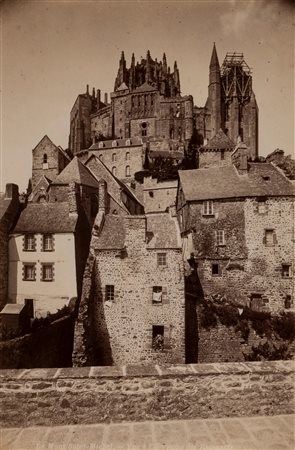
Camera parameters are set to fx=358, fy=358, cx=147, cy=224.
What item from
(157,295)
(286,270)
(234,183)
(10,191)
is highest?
(234,183)

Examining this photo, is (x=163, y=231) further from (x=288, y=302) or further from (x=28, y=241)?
(x=288, y=302)

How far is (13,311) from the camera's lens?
19.6 meters

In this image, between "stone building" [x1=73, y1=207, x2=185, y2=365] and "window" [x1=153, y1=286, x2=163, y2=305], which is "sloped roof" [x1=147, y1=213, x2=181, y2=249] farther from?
"window" [x1=153, y1=286, x2=163, y2=305]

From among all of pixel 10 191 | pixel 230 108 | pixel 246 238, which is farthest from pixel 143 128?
pixel 10 191

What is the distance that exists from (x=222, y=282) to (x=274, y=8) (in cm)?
2048

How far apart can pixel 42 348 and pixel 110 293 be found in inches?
192

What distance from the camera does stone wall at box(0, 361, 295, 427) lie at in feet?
18.4

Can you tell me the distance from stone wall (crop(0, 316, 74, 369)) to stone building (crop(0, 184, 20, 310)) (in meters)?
4.71

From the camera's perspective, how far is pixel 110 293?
20656 mm

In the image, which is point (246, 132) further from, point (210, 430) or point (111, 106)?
point (210, 430)

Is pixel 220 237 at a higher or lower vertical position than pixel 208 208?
lower

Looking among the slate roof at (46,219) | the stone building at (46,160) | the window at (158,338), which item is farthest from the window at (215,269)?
the stone building at (46,160)

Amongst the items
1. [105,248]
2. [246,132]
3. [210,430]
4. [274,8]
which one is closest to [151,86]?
[246,132]

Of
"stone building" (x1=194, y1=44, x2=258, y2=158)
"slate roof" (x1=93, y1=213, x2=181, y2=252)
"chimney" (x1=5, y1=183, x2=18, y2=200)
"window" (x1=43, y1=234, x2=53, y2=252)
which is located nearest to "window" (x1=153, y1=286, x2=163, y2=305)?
"slate roof" (x1=93, y1=213, x2=181, y2=252)
